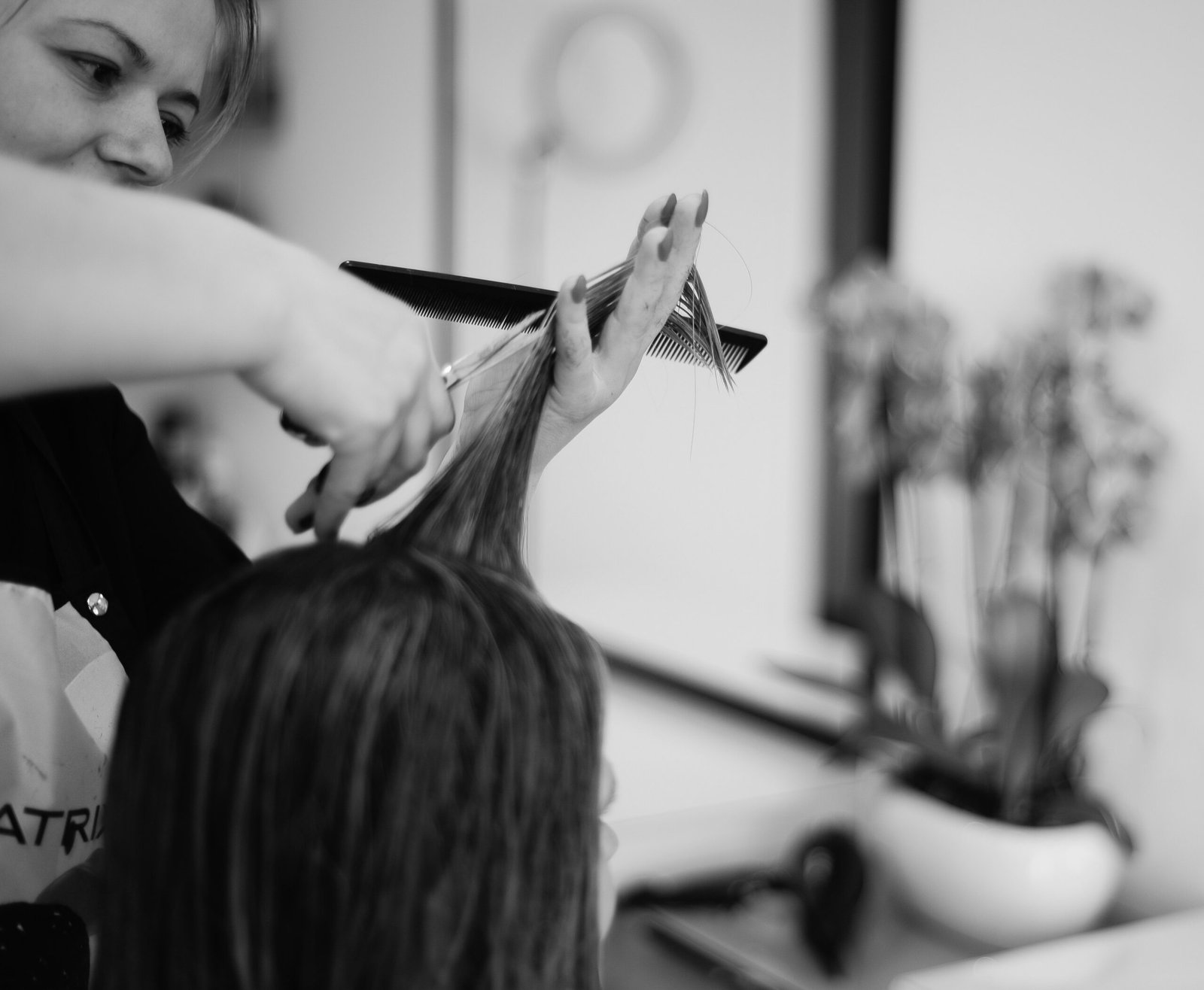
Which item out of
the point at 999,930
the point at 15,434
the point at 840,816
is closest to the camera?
the point at 15,434

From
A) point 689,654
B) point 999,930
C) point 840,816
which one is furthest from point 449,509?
point 689,654

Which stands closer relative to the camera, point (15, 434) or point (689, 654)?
point (15, 434)

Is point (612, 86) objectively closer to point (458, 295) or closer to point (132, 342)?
point (458, 295)

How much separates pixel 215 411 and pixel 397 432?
221 centimetres

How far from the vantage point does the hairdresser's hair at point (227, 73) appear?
0.70 meters

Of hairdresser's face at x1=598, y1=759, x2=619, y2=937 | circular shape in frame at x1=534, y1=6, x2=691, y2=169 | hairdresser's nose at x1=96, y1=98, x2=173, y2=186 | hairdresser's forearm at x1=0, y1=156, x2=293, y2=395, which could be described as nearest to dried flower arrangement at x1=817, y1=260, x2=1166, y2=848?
circular shape in frame at x1=534, y1=6, x2=691, y2=169

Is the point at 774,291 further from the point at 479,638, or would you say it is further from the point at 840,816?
the point at 479,638

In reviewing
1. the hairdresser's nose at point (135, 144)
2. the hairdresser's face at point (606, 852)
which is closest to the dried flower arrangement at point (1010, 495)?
the hairdresser's face at point (606, 852)

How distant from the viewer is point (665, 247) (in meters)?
0.52

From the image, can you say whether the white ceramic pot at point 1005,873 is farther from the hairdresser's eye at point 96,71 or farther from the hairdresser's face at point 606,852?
the hairdresser's eye at point 96,71

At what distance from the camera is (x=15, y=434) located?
0.68 m

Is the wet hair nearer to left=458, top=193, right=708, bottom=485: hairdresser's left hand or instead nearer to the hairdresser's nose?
left=458, top=193, right=708, bottom=485: hairdresser's left hand

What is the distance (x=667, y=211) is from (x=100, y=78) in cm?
32

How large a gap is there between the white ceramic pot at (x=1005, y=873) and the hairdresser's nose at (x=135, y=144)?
43.7 inches
